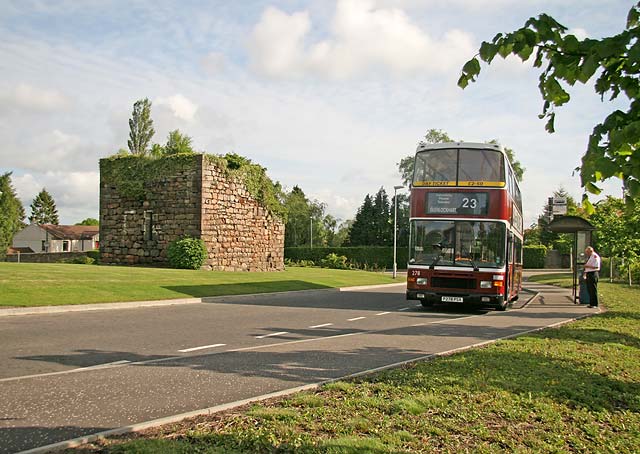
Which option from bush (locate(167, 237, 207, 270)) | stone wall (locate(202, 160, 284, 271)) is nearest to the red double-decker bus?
bush (locate(167, 237, 207, 270))

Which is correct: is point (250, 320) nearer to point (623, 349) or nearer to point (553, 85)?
point (623, 349)

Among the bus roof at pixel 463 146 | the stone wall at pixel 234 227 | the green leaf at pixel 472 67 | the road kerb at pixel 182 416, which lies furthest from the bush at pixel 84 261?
the green leaf at pixel 472 67

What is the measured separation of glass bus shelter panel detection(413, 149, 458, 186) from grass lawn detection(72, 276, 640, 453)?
8853 mm

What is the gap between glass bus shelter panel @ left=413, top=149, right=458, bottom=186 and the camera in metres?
16.1

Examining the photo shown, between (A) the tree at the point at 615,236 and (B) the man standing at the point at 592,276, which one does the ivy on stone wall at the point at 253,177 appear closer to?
(A) the tree at the point at 615,236

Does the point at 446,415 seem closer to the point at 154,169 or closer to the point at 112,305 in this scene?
the point at 112,305

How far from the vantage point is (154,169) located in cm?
3188

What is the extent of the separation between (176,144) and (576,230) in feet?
84.1

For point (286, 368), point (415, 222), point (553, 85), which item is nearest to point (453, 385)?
point (286, 368)

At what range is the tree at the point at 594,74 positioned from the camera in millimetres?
3414

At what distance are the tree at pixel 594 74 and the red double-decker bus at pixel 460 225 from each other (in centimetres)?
1189

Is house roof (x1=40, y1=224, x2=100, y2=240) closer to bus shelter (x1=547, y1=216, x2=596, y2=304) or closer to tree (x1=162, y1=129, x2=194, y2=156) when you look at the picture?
tree (x1=162, y1=129, x2=194, y2=156)

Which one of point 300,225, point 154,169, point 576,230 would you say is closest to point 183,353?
point 576,230

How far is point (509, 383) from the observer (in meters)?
6.44
